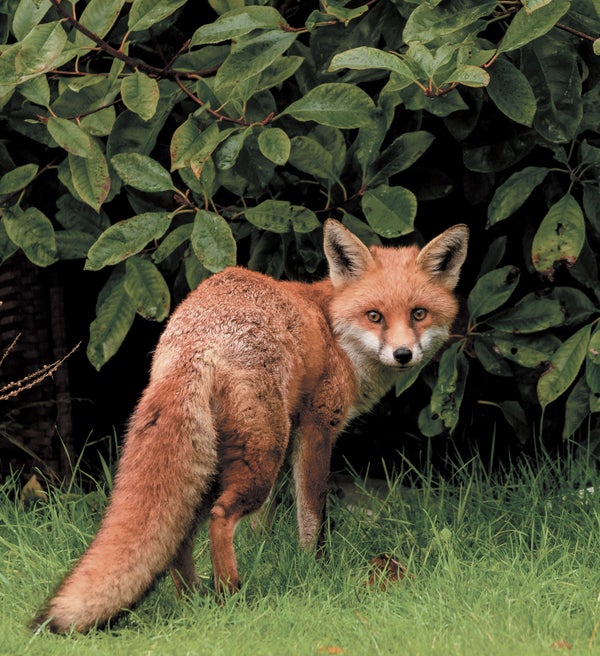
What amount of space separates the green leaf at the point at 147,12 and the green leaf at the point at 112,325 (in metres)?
1.19

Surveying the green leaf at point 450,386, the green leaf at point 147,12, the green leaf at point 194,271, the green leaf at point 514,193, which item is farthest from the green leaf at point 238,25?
the green leaf at point 450,386

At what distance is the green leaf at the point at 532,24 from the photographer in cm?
378

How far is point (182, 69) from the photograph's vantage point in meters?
4.43

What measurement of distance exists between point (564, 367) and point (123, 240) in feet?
6.82

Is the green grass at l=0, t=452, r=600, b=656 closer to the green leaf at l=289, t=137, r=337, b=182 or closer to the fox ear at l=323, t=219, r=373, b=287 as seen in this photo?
the fox ear at l=323, t=219, r=373, b=287

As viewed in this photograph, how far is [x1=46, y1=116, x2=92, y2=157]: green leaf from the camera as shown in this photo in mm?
4105

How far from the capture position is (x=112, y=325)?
4656mm

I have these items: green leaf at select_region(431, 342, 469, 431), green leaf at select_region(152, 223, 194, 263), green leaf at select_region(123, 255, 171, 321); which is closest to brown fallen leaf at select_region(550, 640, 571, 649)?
green leaf at select_region(431, 342, 469, 431)

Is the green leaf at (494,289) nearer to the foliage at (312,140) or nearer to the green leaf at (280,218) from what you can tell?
the foliage at (312,140)

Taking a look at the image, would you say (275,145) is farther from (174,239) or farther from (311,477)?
(311,477)

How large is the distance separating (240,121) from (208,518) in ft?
5.40

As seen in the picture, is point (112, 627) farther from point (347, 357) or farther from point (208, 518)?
point (347, 357)

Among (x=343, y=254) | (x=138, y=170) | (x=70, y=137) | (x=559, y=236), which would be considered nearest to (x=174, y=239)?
(x=138, y=170)

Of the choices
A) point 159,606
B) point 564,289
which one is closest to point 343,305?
point 564,289
